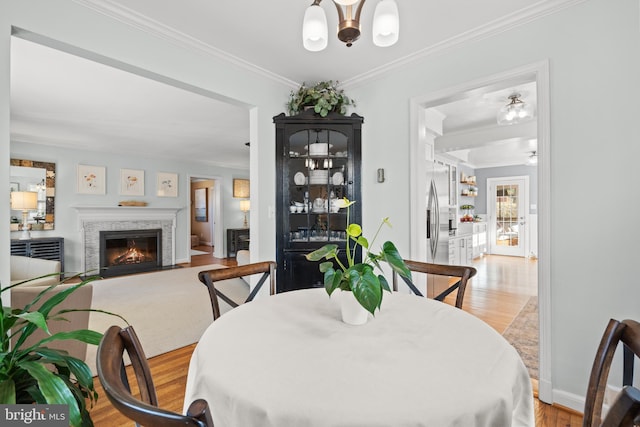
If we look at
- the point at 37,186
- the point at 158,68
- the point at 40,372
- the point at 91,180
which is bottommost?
the point at 40,372

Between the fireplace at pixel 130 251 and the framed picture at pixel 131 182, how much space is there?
80 cm

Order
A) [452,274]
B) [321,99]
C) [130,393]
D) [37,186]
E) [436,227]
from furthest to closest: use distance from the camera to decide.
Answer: [37,186] < [436,227] < [321,99] < [452,274] < [130,393]

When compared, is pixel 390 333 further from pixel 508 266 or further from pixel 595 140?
pixel 508 266

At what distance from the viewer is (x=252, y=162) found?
2930mm

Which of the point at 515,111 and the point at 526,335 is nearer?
the point at 526,335

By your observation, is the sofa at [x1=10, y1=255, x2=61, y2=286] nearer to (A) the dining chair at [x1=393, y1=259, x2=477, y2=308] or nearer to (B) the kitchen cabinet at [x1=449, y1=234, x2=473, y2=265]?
(A) the dining chair at [x1=393, y1=259, x2=477, y2=308]

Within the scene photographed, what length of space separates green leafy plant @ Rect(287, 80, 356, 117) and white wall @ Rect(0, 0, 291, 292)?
0.16m

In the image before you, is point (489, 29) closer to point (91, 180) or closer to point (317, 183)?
point (317, 183)

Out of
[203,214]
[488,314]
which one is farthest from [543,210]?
[203,214]

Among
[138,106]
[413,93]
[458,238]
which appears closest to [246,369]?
[413,93]

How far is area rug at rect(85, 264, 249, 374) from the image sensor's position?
2.74m

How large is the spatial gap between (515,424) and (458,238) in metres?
5.49

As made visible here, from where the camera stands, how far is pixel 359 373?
0.82 meters

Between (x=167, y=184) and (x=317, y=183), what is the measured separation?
5.24 metres
